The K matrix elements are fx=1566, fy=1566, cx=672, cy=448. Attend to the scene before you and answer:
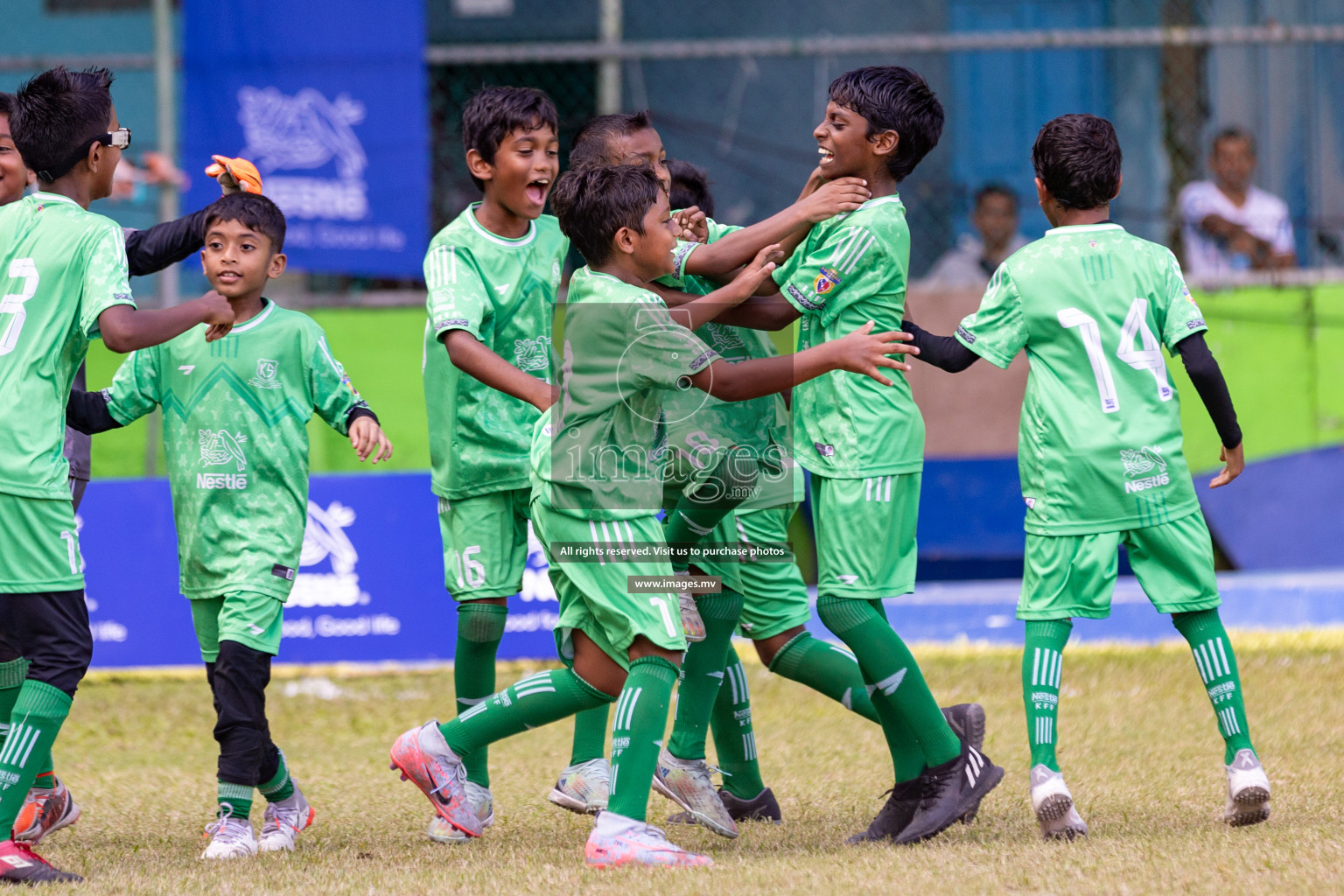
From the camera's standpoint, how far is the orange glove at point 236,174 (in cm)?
459

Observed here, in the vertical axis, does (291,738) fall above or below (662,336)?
below

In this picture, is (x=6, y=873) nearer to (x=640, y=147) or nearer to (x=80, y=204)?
(x=80, y=204)

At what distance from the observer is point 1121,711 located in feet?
20.4

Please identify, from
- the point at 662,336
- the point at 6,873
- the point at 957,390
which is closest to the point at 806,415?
the point at 662,336

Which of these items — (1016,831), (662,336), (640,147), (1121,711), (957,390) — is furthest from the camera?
(957,390)

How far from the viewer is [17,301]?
4.04 m

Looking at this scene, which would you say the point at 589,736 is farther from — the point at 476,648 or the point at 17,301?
the point at 17,301

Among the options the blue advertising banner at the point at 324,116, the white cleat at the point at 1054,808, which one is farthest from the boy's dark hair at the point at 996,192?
the white cleat at the point at 1054,808

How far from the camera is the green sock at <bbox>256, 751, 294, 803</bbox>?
14.6ft

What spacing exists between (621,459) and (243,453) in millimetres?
1235

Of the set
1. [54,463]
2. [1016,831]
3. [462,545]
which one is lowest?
[1016,831]

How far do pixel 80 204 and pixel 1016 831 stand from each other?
304 cm

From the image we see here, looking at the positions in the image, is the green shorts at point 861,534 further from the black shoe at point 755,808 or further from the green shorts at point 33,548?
the green shorts at point 33,548

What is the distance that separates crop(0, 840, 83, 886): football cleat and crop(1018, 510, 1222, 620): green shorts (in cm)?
251
